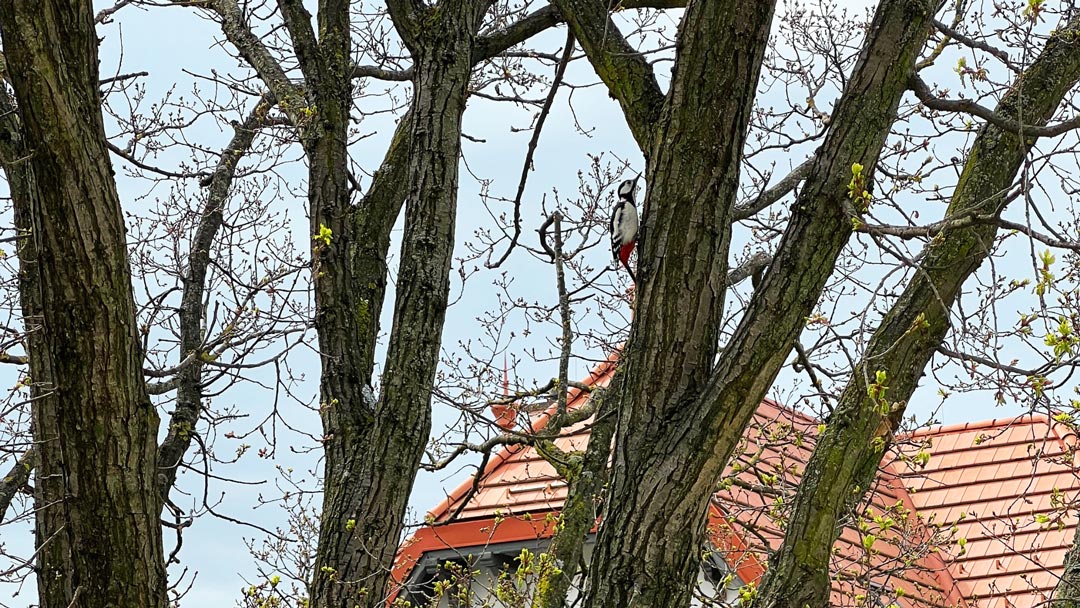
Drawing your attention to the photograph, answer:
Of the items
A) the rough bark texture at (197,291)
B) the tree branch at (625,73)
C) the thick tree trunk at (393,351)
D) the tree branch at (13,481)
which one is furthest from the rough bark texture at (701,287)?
the tree branch at (13,481)

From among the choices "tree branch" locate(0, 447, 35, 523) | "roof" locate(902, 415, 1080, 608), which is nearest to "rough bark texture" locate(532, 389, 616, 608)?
"tree branch" locate(0, 447, 35, 523)

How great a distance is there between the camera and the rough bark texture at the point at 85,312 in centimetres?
305

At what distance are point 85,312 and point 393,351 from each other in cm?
124

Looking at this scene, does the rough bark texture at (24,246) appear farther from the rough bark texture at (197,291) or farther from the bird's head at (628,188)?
the bird's head at (628,188)

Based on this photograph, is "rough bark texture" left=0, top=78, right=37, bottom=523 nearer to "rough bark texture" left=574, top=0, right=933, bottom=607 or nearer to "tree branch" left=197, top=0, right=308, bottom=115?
"tree branch" left=197, top=0, right=308, bottom=115

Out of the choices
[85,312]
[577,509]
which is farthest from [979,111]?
[85,312]

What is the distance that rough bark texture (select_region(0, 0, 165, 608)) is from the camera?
3051 mm

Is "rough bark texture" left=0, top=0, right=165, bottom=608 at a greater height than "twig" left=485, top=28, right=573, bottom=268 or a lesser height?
lesser

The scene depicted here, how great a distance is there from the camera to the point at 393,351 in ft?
13.4

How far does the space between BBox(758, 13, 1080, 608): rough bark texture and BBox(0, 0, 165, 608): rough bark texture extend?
1.90 meters

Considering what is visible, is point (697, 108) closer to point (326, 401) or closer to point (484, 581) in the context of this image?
point (326, 401)

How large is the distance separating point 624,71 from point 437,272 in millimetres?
1063

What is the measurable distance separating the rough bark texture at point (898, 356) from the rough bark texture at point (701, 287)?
41 cm

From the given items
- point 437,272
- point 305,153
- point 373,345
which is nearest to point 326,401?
point 373,345
